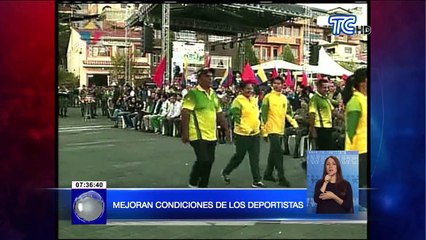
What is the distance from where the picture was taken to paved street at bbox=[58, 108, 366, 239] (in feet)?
9.80

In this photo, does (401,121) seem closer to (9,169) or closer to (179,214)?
(179,214)

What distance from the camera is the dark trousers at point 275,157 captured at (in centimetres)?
304

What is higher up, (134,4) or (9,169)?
(134,4)

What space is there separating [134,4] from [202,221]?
123cm

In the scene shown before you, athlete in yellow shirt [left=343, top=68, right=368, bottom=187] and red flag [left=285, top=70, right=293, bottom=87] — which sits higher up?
red flag [left=285, top=70, right=293, bottom=87]

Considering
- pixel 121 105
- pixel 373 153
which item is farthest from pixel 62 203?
pixel 373 153

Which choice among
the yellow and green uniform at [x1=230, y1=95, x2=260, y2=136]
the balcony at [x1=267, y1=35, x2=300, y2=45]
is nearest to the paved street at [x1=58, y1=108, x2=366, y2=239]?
the yellow and green uniform at [x1=230, y1=95, x2=260, y2=136]

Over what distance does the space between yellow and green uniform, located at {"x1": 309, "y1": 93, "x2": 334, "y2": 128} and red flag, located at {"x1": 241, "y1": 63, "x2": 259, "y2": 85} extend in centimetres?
35

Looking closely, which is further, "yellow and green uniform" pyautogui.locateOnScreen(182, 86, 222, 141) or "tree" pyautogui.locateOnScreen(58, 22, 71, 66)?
"yellow and green uniform" pyautogui.locateOnScreen(182, 86, 222, 141)

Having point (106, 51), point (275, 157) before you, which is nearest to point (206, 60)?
point (106, 51)

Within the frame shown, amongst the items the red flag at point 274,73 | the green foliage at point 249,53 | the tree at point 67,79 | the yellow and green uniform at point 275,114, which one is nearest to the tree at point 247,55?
the green foliage at point 249,53

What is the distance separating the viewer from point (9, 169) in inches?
116

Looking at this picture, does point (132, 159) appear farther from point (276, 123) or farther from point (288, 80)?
point (288, 80)
